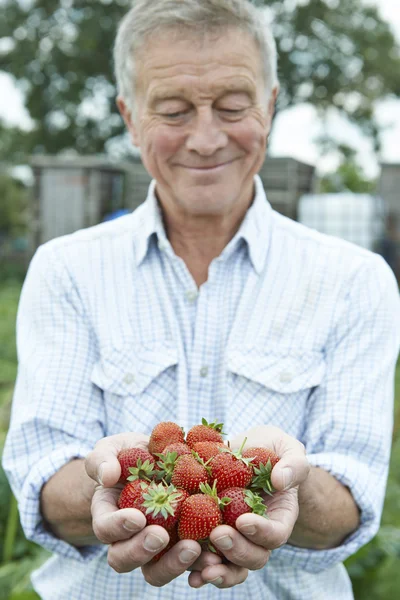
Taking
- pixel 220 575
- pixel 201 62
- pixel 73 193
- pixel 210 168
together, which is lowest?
pixel 73 193

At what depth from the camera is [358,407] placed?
1922mm

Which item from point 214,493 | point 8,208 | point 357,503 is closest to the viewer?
point 214,493

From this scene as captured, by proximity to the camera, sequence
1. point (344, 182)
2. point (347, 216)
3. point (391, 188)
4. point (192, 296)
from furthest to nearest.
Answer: point (344, 182) < point (391, 188) < point (347, 216) < point (192, 296)

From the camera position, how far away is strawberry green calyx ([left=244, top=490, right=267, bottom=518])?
1.44 m

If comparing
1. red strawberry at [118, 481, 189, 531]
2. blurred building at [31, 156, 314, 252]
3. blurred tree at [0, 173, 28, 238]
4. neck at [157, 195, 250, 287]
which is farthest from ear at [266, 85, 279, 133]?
blurred tree at [0, 173, 28, 238]

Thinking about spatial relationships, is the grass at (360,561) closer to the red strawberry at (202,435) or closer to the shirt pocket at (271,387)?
the shirt pocket at (271,387)

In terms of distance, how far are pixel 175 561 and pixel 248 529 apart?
0.15 metres

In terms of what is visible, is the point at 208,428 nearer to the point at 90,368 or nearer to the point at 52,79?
the point at 90,368

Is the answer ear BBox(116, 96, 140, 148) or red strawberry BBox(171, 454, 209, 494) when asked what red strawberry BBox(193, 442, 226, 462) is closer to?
red strawberry BBox(171, 454, 209, 494)

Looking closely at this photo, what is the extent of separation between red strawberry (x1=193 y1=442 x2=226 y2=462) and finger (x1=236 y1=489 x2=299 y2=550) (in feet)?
0.51

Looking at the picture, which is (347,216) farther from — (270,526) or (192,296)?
(270,526)

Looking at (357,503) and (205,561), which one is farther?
(357,503)

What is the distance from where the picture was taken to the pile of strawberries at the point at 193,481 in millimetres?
1414

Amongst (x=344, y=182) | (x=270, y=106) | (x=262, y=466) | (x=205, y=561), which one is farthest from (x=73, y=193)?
(x=205, y=561)
